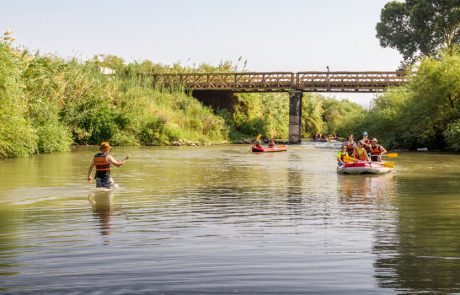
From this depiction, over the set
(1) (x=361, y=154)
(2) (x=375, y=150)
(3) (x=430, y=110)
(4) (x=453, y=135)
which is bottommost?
(1) (x=361, y=154)

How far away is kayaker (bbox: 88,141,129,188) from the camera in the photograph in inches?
741

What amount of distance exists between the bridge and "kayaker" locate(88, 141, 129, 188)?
149 ft

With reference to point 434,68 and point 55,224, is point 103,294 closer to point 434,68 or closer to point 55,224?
point 55,224

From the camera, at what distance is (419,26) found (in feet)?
257

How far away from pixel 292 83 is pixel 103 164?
48.3 metres

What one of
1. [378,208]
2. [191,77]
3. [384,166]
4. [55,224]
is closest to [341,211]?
A: [378,208]

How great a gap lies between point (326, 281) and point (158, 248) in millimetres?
3120

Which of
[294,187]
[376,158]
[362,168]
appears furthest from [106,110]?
[294,187]

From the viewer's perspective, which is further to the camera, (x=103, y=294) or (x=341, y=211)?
(x=341, y=211)

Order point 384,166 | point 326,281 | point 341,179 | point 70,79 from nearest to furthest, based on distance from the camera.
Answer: point 326,281 → point 341,179 → point 384,166 → point 70,79

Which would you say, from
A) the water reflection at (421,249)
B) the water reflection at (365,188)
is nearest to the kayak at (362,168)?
the water reflection at (365,188)

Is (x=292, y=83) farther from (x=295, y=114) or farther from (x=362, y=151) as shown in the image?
(x=362, y=151)

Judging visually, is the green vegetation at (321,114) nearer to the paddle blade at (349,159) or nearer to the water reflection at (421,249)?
the paddle blade at (349,159)

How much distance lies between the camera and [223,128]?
6669 cm
